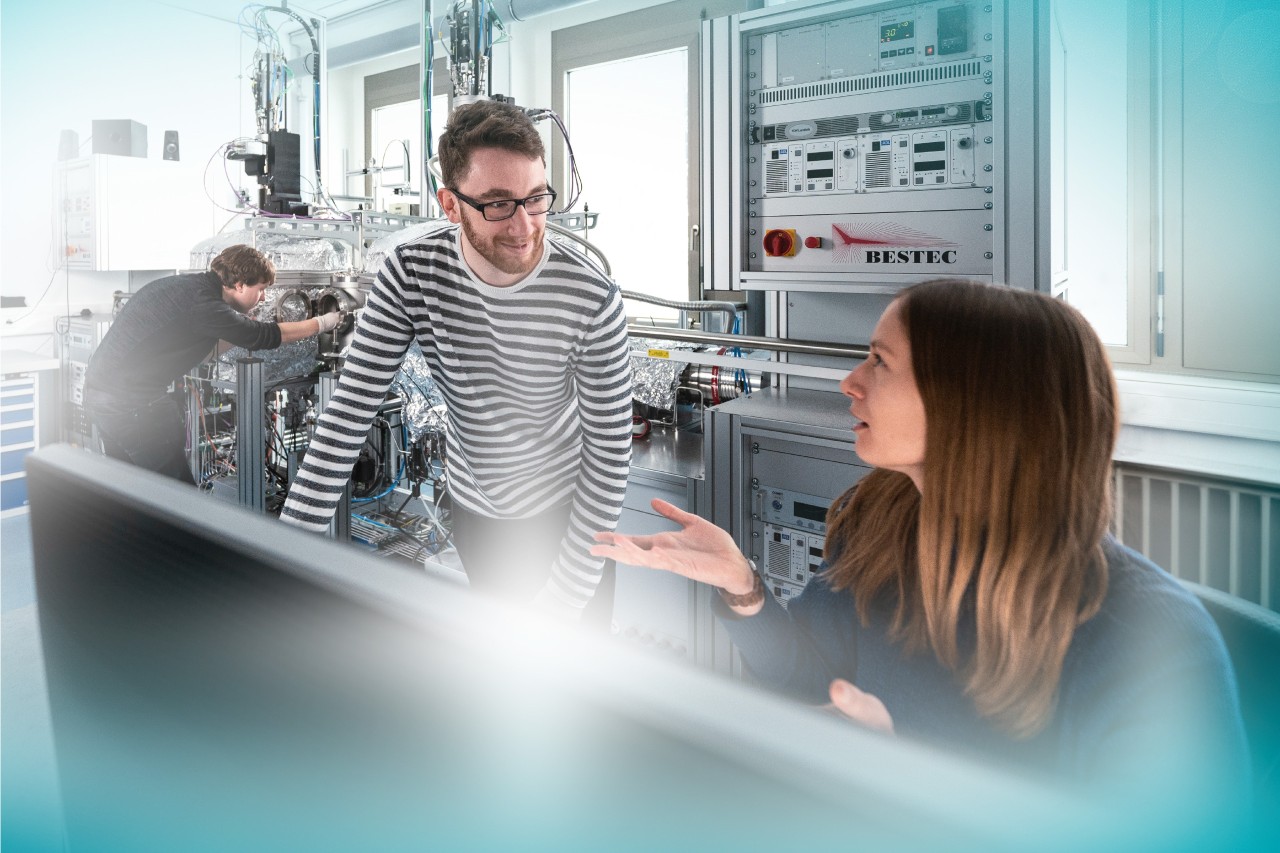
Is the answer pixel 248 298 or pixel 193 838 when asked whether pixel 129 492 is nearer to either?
pixel 193 838

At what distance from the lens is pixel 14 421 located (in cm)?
381

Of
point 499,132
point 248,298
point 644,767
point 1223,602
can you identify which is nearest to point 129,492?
point 644,767

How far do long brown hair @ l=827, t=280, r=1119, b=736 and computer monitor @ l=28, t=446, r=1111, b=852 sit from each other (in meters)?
0.72

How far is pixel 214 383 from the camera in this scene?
2.95 metres

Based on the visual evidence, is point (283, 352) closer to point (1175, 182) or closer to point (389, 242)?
point (389, 242)

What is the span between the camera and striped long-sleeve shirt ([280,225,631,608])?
58.7 inches

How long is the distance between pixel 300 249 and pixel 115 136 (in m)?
2.25

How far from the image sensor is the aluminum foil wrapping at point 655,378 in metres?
2.34

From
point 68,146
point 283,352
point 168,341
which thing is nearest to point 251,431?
point 283,352

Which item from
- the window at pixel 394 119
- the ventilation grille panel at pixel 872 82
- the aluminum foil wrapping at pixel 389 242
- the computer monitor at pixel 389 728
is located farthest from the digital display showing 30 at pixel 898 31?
the window at pixel 394 119

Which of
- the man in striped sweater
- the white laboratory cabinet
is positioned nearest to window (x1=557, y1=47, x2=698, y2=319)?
the man in striped sweater

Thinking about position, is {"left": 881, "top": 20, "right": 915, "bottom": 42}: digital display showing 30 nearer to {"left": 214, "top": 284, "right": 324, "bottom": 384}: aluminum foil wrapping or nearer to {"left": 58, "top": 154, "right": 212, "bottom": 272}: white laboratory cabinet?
{"left": 214, "top": 284, "right": 324, "bottom": 384}: aluminum foil wrapping

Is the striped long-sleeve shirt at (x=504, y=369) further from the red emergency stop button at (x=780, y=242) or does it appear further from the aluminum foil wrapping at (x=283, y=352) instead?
the aluminum foil wrapping at (x=283, y=352)

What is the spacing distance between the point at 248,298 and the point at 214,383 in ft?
1.10
